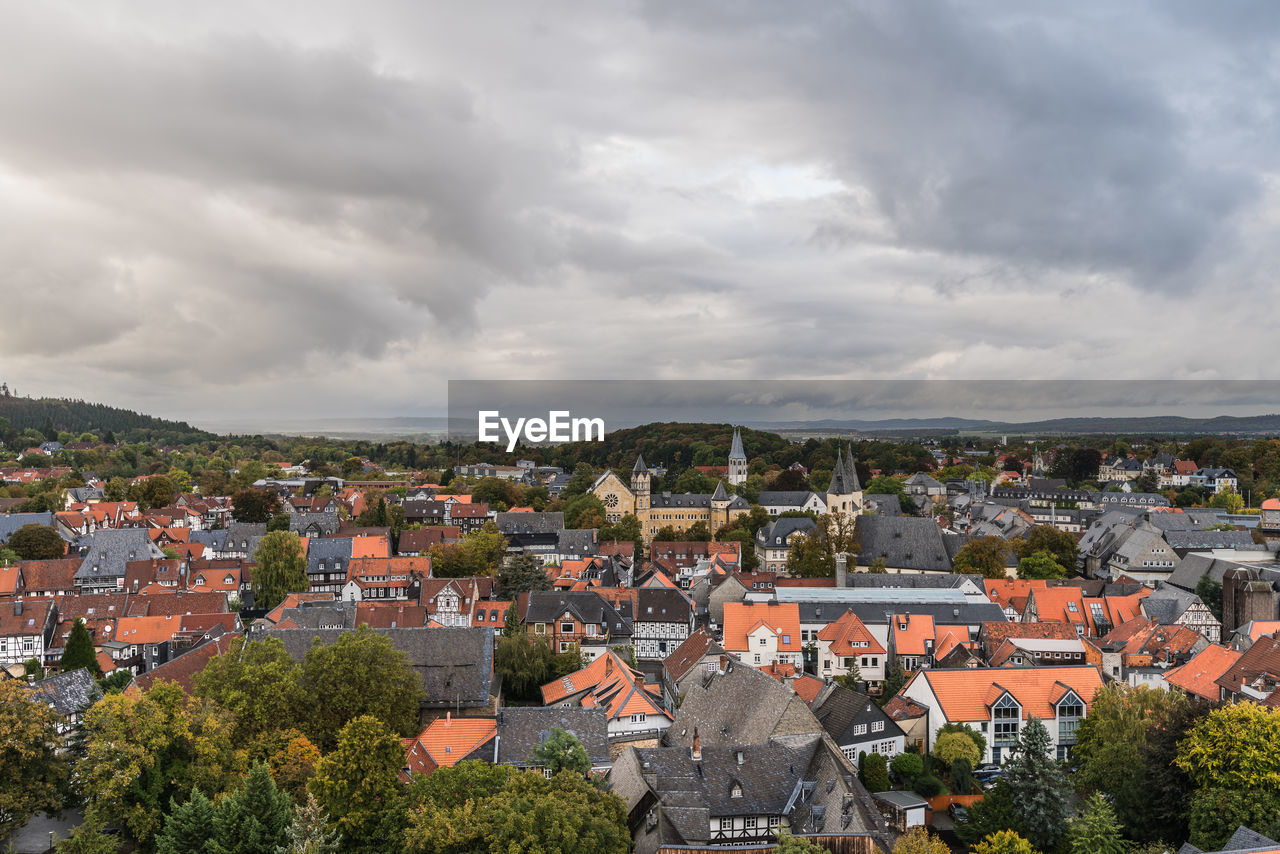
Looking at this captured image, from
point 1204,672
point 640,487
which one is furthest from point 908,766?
point 640,487

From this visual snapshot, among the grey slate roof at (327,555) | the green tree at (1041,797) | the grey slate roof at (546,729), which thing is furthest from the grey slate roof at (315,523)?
the green tree at (1041,797)

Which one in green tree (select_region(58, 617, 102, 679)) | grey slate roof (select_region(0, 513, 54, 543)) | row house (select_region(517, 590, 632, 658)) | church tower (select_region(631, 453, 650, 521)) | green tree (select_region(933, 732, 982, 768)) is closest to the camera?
green tree (select_region(933, 732, 982, 768))

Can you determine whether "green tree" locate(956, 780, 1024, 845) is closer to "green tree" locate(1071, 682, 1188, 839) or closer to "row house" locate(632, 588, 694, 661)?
"green tree" locate(1071, 682, 1188, 839)

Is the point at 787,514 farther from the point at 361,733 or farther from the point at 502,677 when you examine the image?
the point at 361,733

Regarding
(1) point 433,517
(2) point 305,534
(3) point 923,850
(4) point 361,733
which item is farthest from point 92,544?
(3) point 923,850

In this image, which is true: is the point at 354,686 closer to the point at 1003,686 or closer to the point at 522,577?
the point at 522,577

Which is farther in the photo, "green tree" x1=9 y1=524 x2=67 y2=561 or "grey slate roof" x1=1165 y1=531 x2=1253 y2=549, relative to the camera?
"grey slate roof" x1=1165 y1=531 x2=1253 y2=549

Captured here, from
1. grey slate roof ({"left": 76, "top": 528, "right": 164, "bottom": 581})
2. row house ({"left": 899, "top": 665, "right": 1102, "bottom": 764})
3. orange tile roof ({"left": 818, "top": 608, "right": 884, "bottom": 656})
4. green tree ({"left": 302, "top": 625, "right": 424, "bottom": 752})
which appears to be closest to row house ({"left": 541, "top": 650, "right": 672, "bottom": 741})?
green tree ({"left": 302, "top": 625, "right": 424, "bottom": 752})
